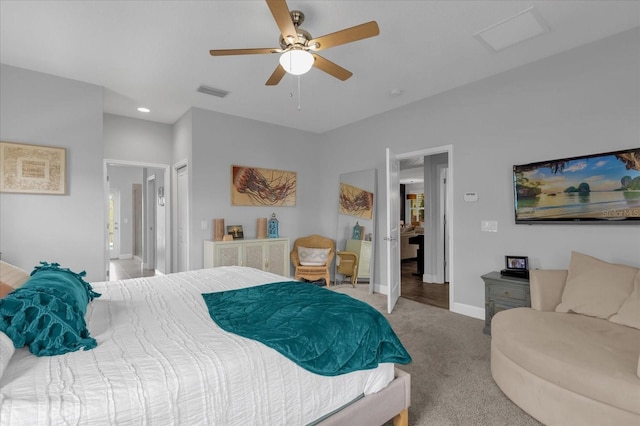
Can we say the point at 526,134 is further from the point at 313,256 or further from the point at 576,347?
the point at 313,256

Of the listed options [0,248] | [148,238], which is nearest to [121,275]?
[148,238]

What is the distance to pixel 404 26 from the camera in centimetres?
251

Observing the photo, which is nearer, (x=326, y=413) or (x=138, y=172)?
(x=326, y=413)

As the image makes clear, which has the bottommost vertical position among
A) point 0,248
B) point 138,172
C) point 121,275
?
point 121,275

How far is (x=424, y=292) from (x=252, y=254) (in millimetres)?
2759

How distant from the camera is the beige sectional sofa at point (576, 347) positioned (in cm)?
154

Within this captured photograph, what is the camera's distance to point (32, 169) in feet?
10.6

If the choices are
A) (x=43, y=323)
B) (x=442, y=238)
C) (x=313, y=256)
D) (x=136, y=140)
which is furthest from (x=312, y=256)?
(x=43, y=323)

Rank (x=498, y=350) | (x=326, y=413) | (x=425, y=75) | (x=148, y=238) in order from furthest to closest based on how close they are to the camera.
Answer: (x=148, y=238)
(x=425, y=75)
(x=498, y=350)
(x=326, y=413)

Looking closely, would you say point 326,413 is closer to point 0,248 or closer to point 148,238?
point 0,248

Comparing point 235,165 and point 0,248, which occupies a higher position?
point 235,165

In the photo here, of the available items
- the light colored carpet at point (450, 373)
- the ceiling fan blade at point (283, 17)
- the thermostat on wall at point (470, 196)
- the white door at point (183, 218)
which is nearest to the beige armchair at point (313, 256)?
the light colored carpet at point (450, 373)

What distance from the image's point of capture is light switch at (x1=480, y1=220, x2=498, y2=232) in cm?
339

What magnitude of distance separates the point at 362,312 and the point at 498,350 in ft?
3.93
